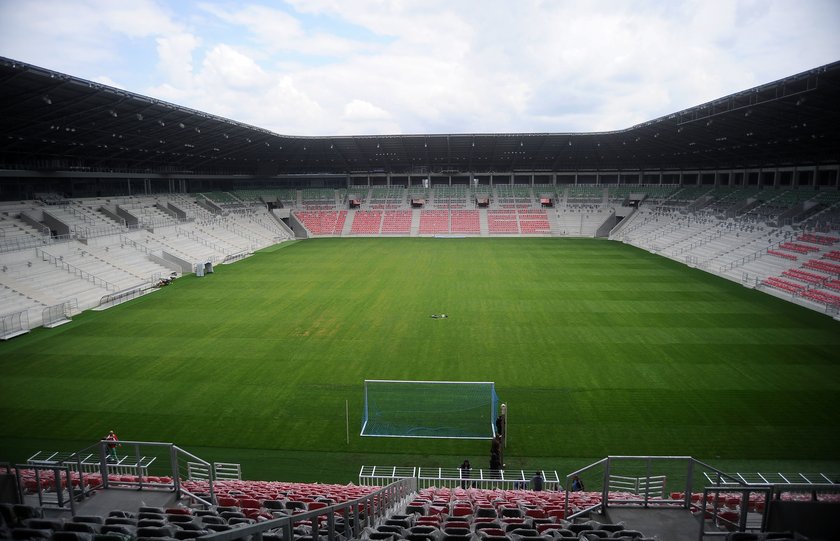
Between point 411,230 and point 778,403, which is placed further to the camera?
point 411,230

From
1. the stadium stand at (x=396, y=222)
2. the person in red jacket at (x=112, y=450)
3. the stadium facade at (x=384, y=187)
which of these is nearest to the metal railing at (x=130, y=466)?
the person in red jacket at (x=112, y=450)

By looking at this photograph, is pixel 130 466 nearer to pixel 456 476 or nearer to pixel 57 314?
pixel 456 476

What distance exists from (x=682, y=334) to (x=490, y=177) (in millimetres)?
55831

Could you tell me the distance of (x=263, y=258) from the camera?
4503 cm

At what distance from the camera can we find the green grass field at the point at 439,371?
13.0m

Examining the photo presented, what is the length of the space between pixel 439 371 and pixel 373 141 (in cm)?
4598

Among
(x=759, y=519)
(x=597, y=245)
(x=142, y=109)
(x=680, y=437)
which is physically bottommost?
(x=680, y=437)

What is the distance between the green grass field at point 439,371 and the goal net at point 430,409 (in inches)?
18.6

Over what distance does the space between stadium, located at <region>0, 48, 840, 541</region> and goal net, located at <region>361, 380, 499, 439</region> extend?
0.30ft

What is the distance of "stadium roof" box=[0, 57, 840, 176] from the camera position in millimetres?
27078

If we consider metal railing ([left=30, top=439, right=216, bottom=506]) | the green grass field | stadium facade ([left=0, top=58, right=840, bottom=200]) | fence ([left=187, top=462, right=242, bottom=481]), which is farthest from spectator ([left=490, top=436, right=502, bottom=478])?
stadium facade ([left=0, top=58, right=840, bottom=200])

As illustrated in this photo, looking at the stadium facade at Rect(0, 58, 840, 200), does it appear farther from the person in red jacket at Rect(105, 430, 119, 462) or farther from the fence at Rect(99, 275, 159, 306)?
the person in red jacket at Rect(105, 430, 119, 462)

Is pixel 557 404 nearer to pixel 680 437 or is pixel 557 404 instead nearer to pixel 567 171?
pixel 680 437

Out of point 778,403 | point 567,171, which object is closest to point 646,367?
point 778,403
